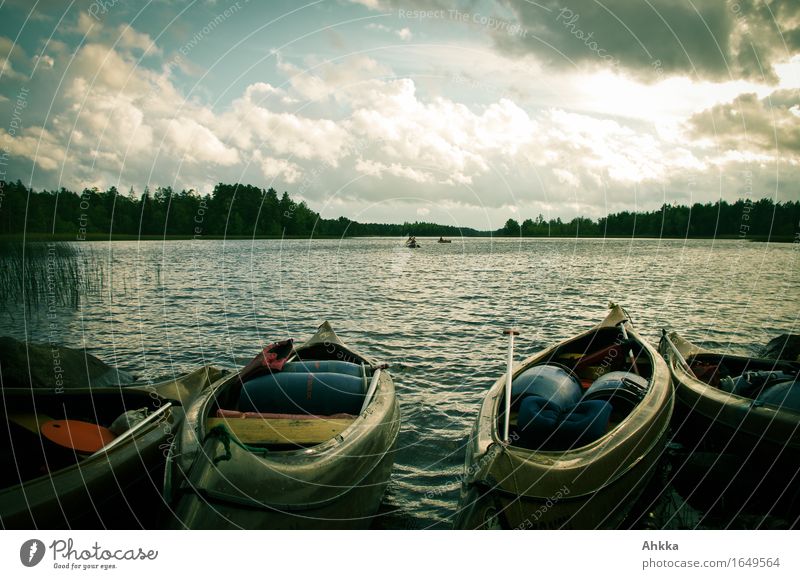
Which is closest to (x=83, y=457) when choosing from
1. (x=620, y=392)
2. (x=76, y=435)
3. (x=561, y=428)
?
(x=76, y=435)

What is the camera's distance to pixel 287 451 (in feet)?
18.6

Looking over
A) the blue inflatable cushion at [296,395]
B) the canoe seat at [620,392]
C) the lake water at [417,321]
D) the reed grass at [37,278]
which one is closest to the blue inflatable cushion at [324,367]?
the blue inflatable cushion at [296,395]

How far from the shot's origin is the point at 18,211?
48.3 ft

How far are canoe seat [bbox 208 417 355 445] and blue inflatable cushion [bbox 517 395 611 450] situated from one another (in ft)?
7.93

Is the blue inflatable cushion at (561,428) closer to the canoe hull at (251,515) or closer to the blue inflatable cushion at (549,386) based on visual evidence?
the blue inflatable cushion at (549,386)

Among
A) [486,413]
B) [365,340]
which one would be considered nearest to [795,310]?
[365,340]

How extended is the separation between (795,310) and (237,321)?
2553cm

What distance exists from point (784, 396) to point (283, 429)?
713cm

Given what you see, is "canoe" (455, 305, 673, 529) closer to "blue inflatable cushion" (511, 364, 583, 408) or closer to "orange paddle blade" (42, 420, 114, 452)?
"blue inflatable cushion" (511, 364, 583, 408)

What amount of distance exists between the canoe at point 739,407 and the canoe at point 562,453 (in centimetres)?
101

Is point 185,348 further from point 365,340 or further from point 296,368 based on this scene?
point 296,368

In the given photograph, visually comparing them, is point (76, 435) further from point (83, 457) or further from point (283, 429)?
point (283, 429)

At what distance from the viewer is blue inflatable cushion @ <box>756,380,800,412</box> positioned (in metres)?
7.03
